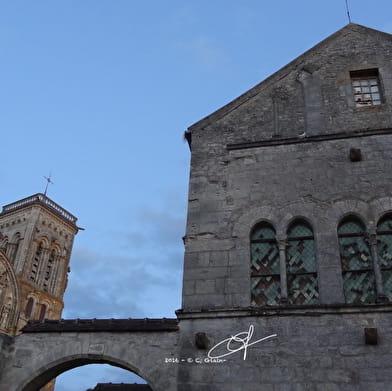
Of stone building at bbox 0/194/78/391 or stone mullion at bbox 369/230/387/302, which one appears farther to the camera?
stone building at bbox 0/194/78/391

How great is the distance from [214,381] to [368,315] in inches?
114

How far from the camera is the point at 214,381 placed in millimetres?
8523

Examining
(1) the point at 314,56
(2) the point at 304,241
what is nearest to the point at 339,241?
(2) the point at 304,241

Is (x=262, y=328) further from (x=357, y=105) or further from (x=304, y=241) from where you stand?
(x=357, y=105)

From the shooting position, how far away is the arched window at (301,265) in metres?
9.27

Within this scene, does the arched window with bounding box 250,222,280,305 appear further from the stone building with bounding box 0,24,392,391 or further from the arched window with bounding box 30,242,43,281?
the arched window with bounding box 30,242,43,281

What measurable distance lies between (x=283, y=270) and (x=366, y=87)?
538cm

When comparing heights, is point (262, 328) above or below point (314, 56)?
below

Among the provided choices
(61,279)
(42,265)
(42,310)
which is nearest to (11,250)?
(42,265)

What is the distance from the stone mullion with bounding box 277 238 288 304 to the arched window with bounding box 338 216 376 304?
1076mm

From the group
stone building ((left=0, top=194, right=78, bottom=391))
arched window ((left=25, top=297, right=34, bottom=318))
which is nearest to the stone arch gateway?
stone building ((left=0, top=194, right=78, bottom=391))

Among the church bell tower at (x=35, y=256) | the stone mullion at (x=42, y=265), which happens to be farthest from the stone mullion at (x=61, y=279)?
the stone mullion at (x=42, y=265)

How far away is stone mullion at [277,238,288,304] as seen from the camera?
9.20 metres

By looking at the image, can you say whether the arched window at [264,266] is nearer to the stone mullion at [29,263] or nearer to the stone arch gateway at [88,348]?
the stone arch gateway at [88,348]
